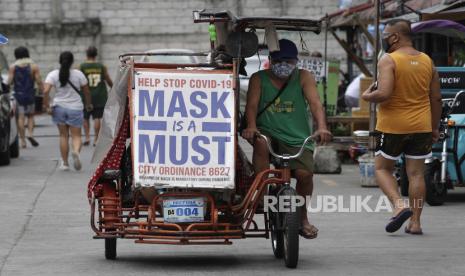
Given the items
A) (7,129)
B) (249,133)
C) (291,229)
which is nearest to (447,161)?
(249,133)

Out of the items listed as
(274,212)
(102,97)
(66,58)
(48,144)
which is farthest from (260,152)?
(48,144)

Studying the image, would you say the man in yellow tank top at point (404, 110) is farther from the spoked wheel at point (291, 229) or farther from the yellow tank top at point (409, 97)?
the spoked wheel at point (291, 229)

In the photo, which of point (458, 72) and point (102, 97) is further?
point (102, 97)

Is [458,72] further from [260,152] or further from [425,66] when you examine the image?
[260,152]

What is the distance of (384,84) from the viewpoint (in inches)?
417

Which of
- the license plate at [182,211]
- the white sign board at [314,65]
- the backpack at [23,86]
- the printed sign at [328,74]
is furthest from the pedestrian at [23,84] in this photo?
the license plate at [182,211]

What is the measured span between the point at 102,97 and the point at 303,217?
1261cm

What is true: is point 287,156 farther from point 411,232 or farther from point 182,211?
point 411,232

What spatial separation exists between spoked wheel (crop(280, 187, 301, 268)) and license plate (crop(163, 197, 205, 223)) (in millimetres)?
624

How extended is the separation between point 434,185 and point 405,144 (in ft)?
7.73

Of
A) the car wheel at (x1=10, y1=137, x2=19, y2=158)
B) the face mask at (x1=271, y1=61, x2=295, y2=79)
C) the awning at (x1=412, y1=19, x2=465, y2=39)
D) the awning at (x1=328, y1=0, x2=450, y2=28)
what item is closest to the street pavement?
the face mask at (x1=271, y1=61, x2=295, y2=79)

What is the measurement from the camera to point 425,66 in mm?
10727

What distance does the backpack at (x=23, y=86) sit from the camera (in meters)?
22.3

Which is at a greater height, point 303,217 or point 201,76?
point 201,76
